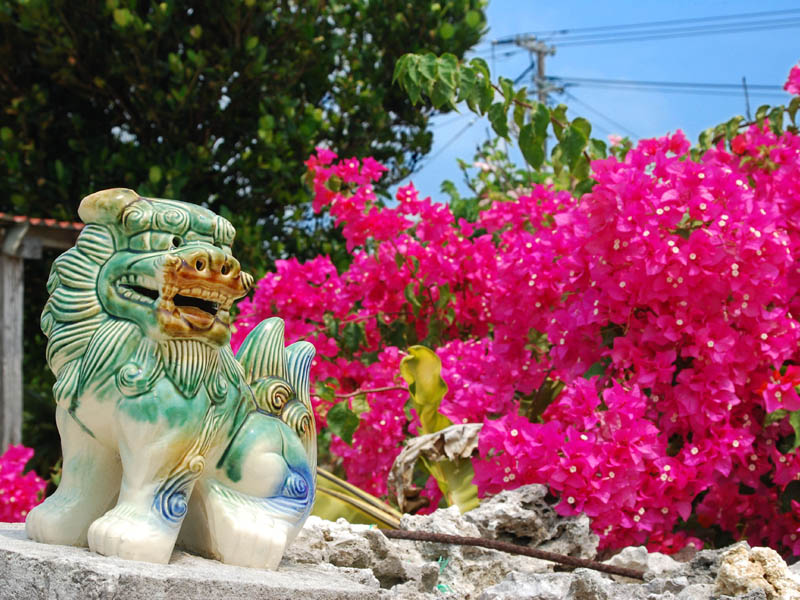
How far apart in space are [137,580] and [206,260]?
53 cm

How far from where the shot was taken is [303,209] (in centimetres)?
779

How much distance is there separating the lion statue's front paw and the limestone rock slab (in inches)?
0.9

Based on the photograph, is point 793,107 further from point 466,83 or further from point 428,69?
point 428,69

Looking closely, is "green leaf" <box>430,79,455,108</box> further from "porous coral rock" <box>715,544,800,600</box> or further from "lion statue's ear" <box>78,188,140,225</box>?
"porous coral rock" <box>715,544,800,600</box>

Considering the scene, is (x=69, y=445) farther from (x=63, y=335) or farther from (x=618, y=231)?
(x=618, y=231)

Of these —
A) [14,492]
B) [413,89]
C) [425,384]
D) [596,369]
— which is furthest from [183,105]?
[596,369]

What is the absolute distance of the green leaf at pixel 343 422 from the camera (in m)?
3.57

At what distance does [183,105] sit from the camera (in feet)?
22.4

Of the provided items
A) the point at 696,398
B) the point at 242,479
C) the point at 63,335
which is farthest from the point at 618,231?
the point at 63,335

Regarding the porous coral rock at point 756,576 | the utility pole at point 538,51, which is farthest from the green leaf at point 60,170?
the utility pole at point 538,51

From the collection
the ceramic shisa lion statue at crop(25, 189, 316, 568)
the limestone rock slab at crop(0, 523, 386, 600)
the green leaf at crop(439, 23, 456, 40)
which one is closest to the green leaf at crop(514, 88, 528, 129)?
the ceramic shisa lion statue at crop(25, 189, 316, 568)

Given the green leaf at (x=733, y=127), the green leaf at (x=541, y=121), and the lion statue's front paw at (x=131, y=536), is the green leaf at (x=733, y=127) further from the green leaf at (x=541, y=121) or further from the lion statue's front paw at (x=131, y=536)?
the lion statue's front paw at (x=131, y=536)

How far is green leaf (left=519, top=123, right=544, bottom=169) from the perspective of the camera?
3.24 m

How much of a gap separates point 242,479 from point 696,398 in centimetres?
155
